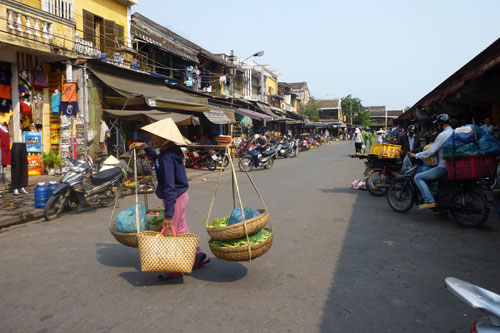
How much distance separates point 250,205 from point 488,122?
688 cm

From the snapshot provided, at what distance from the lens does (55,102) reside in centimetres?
1273

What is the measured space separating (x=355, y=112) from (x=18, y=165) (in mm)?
70551

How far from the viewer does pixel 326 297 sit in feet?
11.2

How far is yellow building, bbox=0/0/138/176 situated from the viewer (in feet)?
34.1

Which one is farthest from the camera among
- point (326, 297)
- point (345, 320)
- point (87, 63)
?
point (87, 63)

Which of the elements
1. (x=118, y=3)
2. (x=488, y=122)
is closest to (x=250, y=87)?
(x=118, y=3)

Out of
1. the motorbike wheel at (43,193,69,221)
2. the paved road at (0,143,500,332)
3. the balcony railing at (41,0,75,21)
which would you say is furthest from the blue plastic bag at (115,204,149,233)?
the balcony railing at (41,0,75,21)

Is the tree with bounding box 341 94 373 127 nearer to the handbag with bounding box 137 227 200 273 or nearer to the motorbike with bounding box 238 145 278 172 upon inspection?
the motorbike with bounding box 238 145 278 172

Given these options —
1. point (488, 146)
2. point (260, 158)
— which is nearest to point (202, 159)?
point (260, 158)

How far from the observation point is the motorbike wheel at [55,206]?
6.94m

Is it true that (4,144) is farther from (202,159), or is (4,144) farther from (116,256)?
(202,159)

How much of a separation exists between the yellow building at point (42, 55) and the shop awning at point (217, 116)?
558cm

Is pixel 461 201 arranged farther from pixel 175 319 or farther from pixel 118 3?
pixel 118 3

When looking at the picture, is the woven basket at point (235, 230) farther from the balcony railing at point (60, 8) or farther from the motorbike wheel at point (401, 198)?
the balcony railing at point (60, 8)
